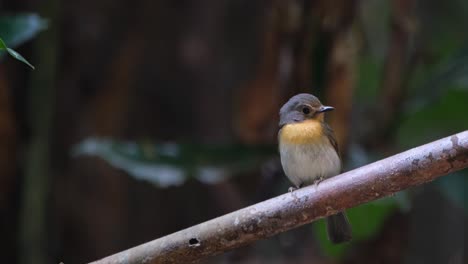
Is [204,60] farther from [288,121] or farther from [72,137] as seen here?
[288,121]

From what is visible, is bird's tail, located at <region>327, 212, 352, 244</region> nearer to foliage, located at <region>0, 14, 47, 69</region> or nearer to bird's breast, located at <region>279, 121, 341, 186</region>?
bird's breast, located at <region>279, 121, 341, 186</region>

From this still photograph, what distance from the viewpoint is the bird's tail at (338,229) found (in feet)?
9.88

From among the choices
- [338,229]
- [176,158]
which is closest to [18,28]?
[176,158]

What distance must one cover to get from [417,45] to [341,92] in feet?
3.24

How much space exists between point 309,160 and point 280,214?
0.83 meters

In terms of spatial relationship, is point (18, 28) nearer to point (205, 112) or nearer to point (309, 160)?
point (309, 160)

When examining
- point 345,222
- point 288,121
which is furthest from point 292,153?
point 345,222

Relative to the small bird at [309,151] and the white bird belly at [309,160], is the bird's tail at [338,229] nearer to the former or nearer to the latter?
the small bird at [309,151]

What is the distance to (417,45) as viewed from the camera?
16.6 ft

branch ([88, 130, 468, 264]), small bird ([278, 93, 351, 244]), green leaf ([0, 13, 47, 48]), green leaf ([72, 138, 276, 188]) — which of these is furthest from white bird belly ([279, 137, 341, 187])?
green leaf ([0, 13, 47, 48])

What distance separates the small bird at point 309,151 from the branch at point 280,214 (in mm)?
727

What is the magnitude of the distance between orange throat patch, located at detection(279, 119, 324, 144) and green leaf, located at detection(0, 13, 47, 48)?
1.30 metres

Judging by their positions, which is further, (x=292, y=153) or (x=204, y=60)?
(x=204, y=60)

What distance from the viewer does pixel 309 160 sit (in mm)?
3086
